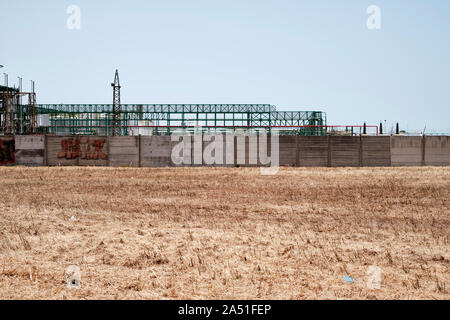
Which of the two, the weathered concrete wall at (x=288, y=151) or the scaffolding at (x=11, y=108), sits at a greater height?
the scaffolding at (x=11, y=108)

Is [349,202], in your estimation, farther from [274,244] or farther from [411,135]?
[411,135]

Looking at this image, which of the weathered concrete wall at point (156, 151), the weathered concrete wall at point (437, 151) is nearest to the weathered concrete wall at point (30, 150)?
the weathered concrete wall at point (156, 151)

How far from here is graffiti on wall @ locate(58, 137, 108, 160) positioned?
2984cm

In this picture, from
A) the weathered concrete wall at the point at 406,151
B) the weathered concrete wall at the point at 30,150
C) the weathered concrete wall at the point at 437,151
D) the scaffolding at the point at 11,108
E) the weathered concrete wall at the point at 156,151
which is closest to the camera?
the weathered concrete wall at the point at 156,151

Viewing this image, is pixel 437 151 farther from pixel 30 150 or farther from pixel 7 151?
pixel 7 151

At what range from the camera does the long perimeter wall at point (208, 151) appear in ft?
96.9

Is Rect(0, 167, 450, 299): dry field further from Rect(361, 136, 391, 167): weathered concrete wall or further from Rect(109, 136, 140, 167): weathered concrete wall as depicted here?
Rect(361, 136, 391, 167): weathered concrete wall

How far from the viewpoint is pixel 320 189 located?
52.9 ft

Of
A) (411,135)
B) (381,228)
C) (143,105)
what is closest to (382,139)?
(411,135)

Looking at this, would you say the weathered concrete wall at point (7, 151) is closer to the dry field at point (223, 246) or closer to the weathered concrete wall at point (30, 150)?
the weathered concrete wall at point (30, 150)

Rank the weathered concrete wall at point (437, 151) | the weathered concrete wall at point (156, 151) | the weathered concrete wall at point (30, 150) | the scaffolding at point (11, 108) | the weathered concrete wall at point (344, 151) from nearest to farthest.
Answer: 1. the weathered concrete wall at point (156, 151)
2. the weathered concrete wall at point (344, 151)
3. the weathered concrete wall at point (30, 150)
4. the weathered concrete wall at point (437, 151)
5. the scaffolding at point (11, 108)

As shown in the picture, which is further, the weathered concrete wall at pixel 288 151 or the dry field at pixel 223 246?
the weathered concrete wall at pixel 288 151

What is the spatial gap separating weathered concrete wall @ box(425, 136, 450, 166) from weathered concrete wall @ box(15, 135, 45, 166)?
2867 centimetres
